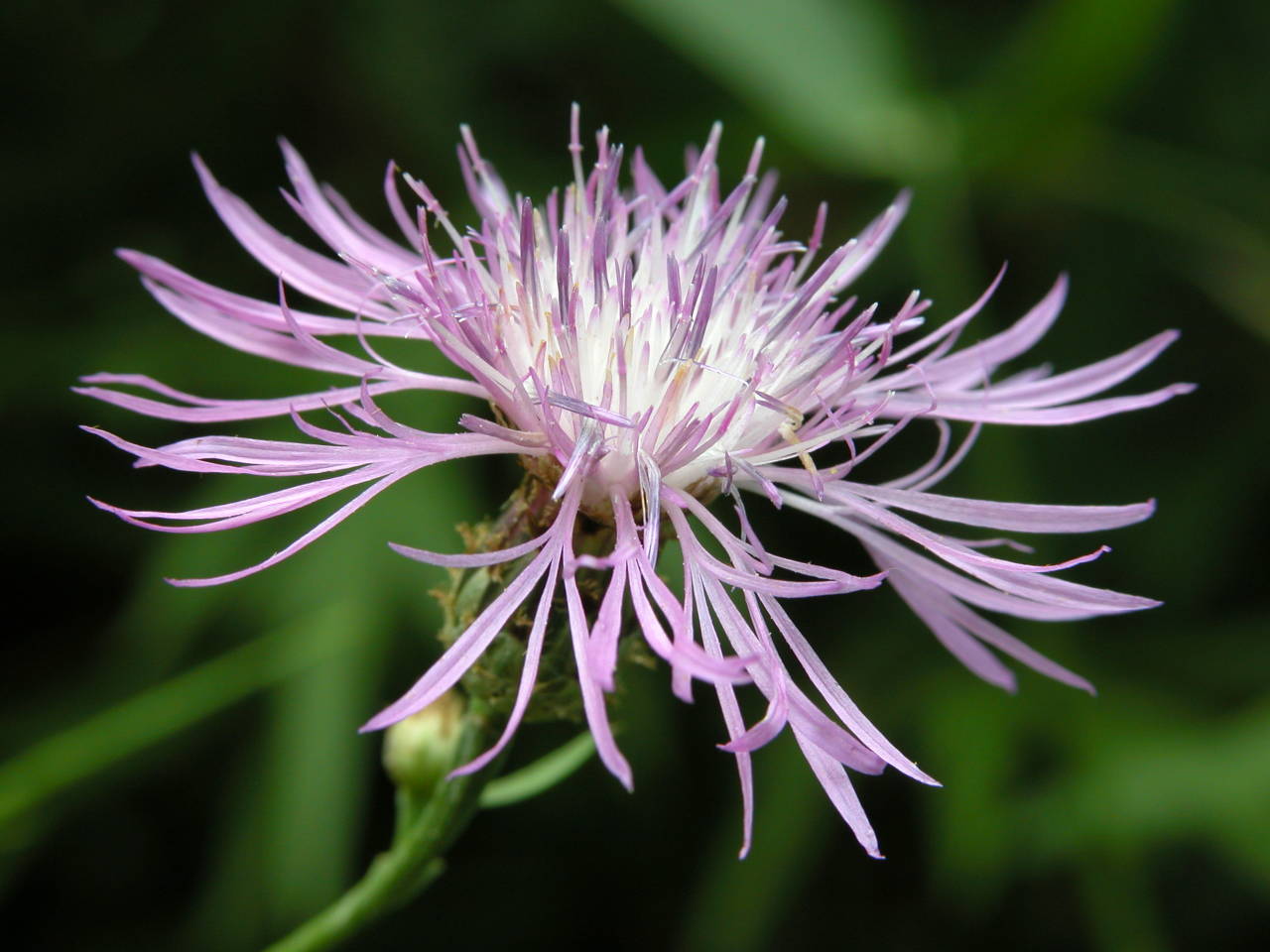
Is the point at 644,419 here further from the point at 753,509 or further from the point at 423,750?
the point at 753,509

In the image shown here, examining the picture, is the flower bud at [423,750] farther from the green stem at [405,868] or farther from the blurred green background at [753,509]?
the blurred green background at [753,509]

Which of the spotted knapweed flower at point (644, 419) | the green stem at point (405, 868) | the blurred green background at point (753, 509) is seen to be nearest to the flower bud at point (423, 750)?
the green stem at point (405, 868)

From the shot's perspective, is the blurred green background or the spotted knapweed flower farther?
the blurred green background

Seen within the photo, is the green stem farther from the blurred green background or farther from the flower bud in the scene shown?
the blurred green background

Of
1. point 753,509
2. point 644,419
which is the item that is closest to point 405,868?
point 644,419

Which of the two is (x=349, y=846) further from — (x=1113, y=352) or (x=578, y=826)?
(x=1113, y=352)

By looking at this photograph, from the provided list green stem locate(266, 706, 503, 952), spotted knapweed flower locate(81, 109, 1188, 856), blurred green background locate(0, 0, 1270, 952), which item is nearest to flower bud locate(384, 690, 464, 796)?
green stem locate(266, 706, 503, 952)
